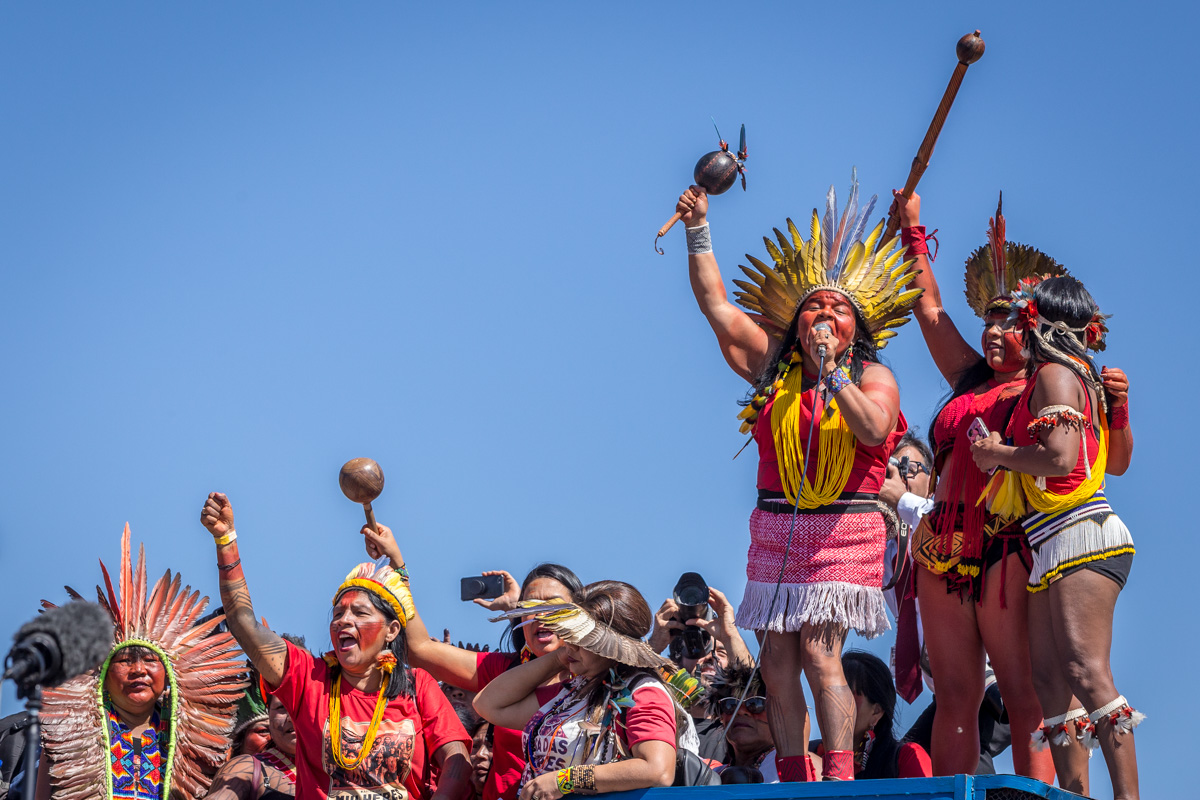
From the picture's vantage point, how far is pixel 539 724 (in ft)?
15.8

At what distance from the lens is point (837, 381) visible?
5.32 metres

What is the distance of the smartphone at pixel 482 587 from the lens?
634 cm

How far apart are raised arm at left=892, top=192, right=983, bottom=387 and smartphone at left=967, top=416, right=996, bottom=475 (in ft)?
Answer: 1.90

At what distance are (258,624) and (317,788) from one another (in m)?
0.66

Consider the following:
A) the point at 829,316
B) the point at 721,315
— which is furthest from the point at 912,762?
the point at 721,315

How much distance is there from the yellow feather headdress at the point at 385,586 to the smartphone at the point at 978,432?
7.59 ft

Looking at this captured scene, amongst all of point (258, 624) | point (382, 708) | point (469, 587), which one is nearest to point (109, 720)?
point (258, 624)

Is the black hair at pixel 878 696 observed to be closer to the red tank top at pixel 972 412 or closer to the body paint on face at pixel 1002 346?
the red tank top at pixel 972 412

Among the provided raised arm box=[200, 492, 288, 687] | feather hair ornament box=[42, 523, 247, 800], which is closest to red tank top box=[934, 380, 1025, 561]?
raised arm box=[200, 492, 288, 687]

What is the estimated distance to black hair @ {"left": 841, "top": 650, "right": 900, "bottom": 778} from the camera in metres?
5.72

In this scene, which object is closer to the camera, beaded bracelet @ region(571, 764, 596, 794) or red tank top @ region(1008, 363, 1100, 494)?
beaded bracelet @ region(571, 764, 596, 794)

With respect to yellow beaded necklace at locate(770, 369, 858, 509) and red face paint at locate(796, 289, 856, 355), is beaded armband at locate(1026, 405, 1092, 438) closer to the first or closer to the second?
yellow beaded necklace at locate(770, 369, 858, 509)

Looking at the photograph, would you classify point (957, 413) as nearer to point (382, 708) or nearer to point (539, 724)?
point (539, 724)

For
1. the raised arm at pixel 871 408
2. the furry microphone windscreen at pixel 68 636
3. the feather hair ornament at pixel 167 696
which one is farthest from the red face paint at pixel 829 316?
the furry microphone windscreen at pixel 68 636
